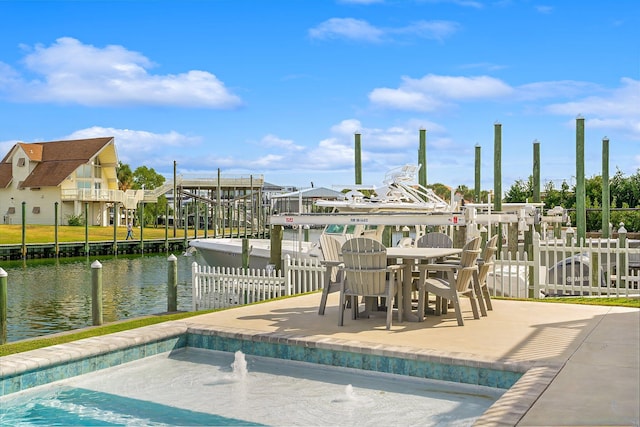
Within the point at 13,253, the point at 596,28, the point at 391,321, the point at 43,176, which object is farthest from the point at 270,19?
the point at 43,176

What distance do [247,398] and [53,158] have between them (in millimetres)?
56086

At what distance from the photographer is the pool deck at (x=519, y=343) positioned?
15.9 feet

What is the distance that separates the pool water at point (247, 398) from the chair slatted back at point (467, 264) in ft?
7.32

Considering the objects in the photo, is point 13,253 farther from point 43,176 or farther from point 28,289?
point 43,176

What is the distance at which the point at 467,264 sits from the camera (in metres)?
8.69

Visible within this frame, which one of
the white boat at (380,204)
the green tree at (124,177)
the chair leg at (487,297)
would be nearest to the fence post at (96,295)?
the chair leg at (487,297)

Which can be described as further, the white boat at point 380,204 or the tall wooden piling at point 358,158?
the tall wooden piling at point 358,158

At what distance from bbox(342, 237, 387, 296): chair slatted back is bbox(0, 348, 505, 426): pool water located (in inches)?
58.3

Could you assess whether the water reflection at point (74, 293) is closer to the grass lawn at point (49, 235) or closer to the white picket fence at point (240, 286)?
the white picket fence at point (240, 286)

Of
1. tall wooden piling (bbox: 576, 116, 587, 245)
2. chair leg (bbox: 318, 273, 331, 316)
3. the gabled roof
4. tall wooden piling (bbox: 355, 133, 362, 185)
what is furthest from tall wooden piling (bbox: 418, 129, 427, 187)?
the gabled roof

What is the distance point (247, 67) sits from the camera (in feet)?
52.2

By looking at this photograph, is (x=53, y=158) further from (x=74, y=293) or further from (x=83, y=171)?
(x=74, y=293)

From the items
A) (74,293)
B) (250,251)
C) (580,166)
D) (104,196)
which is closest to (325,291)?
(250,251)

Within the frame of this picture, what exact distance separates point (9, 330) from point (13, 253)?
23.6 metres
